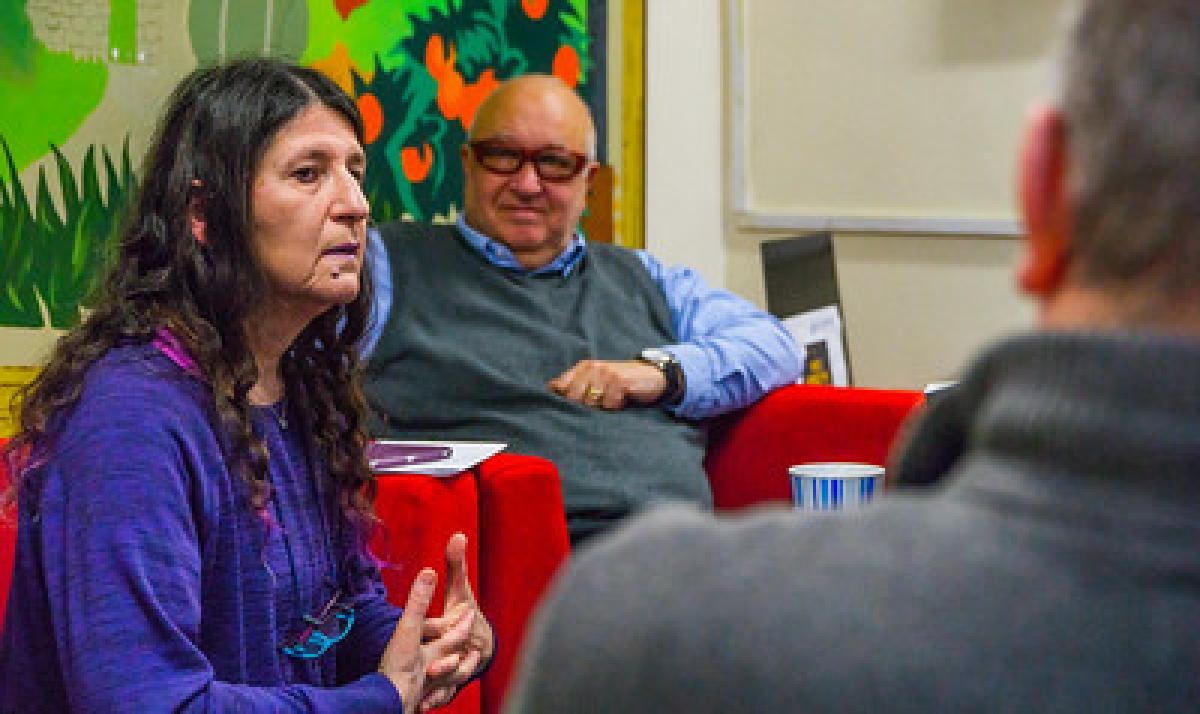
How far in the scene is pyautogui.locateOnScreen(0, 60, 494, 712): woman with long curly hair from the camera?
1536mm

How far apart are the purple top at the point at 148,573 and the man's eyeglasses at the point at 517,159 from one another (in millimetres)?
1637

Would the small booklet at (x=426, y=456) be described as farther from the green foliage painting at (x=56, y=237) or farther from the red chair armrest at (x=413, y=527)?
the green foliage painting at (x=56, y=237)

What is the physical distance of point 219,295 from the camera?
70.1 inches

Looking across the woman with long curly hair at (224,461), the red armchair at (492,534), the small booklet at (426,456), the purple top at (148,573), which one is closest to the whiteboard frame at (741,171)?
the red armchair at (492,534)

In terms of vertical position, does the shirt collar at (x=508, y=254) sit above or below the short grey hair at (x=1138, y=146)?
above

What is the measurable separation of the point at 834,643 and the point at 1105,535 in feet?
0.29

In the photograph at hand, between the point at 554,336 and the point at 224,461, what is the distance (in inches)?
60.8

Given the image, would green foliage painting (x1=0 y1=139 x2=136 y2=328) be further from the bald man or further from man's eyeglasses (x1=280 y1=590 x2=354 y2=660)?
man's eyeglasses (x1=280 y1=590 x2=354 y2=660)

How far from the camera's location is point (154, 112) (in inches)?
106

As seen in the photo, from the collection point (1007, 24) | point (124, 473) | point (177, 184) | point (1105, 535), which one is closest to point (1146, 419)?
point (1105, 535)

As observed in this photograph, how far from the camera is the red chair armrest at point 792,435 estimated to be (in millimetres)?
3152

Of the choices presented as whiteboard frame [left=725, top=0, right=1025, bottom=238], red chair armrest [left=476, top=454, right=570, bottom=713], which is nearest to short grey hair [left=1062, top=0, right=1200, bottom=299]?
red chair armrest [left=476, top=454, right=570, bottom=713]

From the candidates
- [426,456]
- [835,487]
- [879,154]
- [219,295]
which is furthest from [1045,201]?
[879,154]

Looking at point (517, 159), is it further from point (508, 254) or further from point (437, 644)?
point (437, 644)
